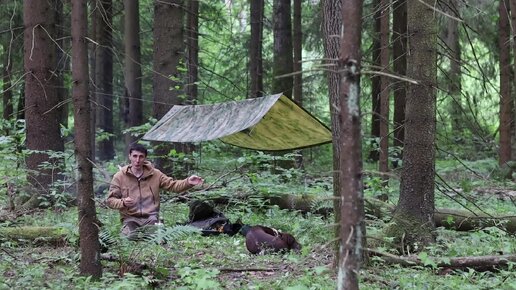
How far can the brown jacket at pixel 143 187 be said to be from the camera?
590cm

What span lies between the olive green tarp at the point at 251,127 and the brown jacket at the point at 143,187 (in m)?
0.55

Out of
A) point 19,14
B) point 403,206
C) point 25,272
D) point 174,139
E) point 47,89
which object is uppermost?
point 19,14

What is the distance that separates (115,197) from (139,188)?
1.01 ft

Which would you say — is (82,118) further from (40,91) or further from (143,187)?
(40,91)

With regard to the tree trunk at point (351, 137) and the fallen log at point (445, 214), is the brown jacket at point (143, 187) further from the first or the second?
the tree trunk at point (351, 137)

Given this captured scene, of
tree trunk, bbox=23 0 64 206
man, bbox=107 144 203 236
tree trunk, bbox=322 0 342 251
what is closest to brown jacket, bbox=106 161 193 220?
man, bbox=107 144 203 236

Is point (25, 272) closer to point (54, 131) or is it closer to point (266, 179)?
point (54, 131)

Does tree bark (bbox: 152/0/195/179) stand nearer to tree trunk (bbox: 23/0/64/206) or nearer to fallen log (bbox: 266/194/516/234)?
tree trunk (bbox: 23/0/64/206)

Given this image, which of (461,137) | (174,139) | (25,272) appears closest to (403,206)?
(174,139)

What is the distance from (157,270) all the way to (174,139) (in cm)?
241

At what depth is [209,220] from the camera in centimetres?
662

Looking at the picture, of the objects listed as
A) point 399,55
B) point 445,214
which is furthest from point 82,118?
point 399,55

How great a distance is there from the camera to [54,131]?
7.87 meters

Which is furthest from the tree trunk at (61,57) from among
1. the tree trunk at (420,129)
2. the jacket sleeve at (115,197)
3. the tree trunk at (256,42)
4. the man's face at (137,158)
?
the tree trunk at (256,42)
